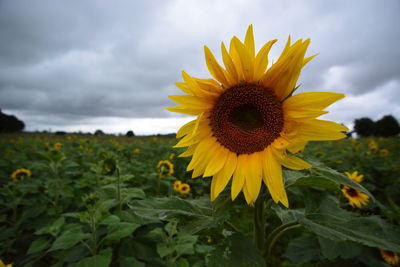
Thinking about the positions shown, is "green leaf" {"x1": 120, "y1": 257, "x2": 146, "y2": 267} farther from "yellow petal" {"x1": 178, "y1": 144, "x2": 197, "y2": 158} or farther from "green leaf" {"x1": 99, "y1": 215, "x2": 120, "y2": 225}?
"yellow petal" {"x1": 178, "y1": 144, "x2": 197, "y2": 158}

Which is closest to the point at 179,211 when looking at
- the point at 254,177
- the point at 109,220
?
the point at 254,177

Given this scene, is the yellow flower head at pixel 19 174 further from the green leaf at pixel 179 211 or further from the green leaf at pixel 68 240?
the green leaf at pixel 179 211

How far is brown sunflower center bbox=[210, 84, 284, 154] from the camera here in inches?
49.7

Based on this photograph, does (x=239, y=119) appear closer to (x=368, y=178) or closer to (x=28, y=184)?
(x=28, y=184)

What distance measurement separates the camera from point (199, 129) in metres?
1.39

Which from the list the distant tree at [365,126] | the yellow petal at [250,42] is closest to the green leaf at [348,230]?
the yellow petal at [250,42]

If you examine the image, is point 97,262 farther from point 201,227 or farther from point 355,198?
point 355,198

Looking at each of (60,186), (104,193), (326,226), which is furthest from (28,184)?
(326,226)

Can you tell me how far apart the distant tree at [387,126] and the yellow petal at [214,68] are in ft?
127

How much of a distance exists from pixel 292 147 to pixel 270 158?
0.15 meters

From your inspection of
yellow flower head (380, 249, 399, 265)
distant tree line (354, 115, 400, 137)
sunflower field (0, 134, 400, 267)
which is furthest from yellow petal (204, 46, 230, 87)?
distant tree line (354, 115, 400, 137)

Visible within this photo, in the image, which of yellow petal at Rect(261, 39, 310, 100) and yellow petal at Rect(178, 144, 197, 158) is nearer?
yellow petal at Rect(261, 39, 310, 100)

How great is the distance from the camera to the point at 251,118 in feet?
4.60

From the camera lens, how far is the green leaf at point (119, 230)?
185cm
